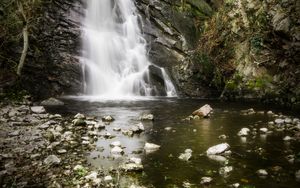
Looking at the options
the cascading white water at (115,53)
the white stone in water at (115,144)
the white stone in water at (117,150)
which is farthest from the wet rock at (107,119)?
the cascading white water at (115,53)

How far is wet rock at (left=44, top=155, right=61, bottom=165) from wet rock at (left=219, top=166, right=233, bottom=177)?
137 inches

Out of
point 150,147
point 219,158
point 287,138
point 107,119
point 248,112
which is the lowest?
point 219,158

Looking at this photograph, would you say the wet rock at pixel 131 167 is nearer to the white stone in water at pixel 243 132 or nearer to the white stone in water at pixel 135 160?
the white stone in water at pixel 135 160

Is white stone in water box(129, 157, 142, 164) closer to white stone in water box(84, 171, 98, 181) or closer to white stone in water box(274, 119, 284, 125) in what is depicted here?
white stone in water box(84, 171, 98, 181)

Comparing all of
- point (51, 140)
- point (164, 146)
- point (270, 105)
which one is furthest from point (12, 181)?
point (270, 105)

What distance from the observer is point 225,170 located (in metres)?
7.87

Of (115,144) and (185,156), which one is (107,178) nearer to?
(185,156)

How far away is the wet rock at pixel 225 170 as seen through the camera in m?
7.67

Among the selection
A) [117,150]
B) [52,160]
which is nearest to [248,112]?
[117,150]

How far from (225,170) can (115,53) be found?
17448mm

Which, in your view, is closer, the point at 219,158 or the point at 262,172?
the point at 262,172

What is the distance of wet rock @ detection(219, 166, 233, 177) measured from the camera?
767cm

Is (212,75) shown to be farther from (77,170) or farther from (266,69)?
(77,170)

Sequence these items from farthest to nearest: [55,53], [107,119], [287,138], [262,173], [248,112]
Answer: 1. [55,53]
2. [248,112]
3. [107,119]
4. [287,138]
5. [262,173]
